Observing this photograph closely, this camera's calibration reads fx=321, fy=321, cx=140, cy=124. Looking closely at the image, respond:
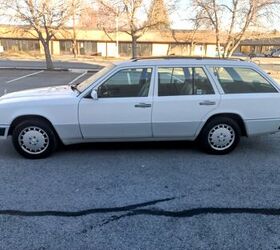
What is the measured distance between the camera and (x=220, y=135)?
520cm

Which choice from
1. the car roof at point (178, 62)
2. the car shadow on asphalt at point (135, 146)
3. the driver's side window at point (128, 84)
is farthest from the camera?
the car shadow on asphalt at point (135, 146)

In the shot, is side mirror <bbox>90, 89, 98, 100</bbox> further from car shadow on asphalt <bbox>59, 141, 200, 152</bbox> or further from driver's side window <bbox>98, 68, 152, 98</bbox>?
car shadow on asphalt <bbox>59, 141, 200, 152</bbox>

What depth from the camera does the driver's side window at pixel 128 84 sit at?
495 centimetres

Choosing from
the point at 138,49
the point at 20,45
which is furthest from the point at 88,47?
the point at 20,45

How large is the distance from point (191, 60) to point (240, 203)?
2515mm

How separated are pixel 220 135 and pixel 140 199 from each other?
2060mm

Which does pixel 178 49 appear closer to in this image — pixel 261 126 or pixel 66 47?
pixel 66 47

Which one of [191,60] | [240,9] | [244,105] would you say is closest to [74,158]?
[191,60]

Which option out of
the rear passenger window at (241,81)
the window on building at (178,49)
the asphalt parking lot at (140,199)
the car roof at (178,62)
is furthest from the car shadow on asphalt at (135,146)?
the window on building at (178,49)

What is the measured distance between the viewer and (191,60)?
523 cm

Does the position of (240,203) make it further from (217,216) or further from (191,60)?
(191,60)

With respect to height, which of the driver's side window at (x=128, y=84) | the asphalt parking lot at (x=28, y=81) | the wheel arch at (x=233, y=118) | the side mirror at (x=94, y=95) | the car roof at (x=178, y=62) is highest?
the car roof at (x=178, y=62)

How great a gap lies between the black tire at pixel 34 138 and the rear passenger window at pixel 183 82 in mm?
1838

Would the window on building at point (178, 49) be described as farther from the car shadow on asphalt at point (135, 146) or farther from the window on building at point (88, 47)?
the car shadow on asphalt at point (135, 146)
